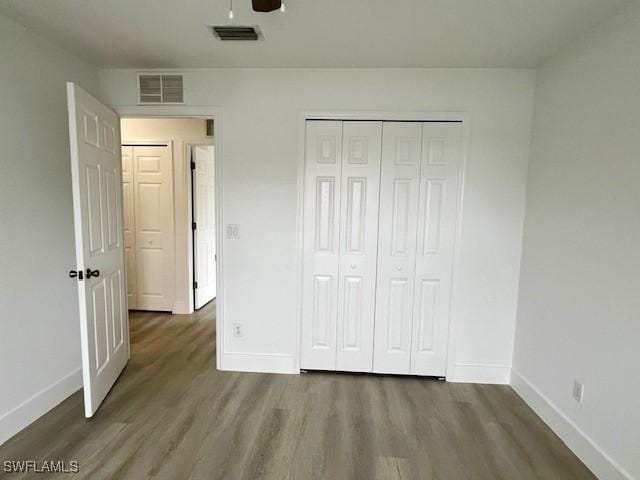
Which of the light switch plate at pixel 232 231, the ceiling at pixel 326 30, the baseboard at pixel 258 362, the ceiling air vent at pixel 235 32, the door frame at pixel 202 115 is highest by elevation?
the ceiling at pixel 326 30

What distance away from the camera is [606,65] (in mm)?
1734

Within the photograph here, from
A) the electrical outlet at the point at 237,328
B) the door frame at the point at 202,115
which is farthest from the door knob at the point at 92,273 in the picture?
the electrical outlet at the point at 237,328

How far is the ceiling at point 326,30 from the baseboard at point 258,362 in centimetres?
228

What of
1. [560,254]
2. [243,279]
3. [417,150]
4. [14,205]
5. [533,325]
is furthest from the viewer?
[243,279]

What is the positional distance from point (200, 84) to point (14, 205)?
1.46m

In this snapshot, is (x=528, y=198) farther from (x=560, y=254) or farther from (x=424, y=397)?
(x=424, y=397)

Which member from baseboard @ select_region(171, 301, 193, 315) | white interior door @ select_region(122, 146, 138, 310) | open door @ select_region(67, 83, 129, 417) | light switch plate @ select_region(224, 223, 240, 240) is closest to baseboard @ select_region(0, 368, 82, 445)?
open door @ select_region(67, 83, 129, 417)

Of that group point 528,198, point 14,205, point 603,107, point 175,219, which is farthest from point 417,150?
point 175,219

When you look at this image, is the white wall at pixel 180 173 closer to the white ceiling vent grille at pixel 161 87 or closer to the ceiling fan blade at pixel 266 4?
the white ceiling vent grille at pixel 161 87

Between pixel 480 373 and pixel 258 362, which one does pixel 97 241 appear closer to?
pixel 258 362

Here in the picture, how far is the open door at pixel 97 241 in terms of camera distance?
191cm

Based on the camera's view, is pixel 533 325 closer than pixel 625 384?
No

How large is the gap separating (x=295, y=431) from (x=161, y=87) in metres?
2.64

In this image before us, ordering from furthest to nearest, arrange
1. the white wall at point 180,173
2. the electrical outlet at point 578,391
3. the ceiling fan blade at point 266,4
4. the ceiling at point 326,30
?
the white wall at point 180,173 → the electrical outlet at point 578,391 → the ceiling at point 326,30 → the ceiling fan blade at point 266,4
